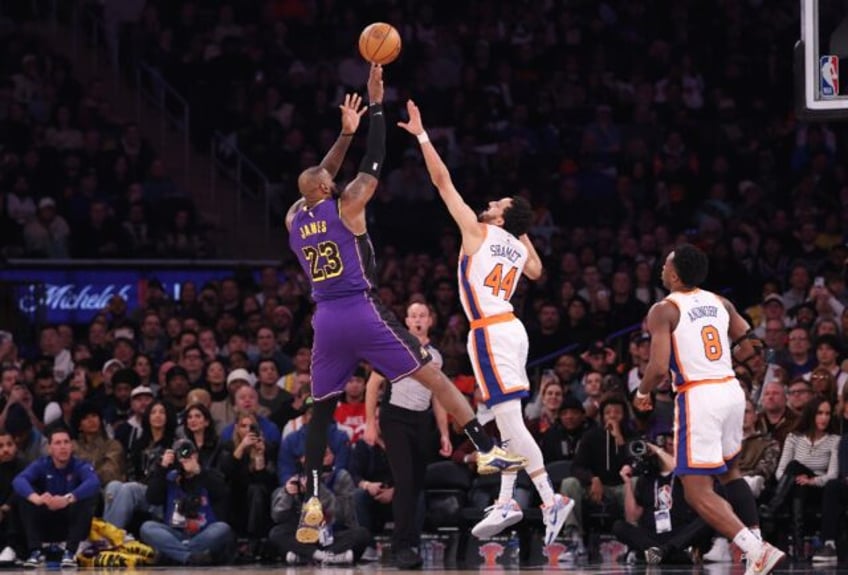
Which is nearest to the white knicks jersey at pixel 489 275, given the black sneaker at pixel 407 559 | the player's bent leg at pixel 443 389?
the player's bent leg at pixel 443 389

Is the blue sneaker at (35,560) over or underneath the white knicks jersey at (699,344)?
underneath

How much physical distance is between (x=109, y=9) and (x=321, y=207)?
15.2 metres

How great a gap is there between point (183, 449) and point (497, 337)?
4.04 meters

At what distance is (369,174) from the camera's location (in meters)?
12.2

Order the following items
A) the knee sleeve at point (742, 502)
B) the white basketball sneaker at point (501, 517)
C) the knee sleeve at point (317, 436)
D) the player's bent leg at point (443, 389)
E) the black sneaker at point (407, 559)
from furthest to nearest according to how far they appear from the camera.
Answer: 1. the black sneaker at point (407, 559)
2. the white basketball sneaker at point (501, 517)
3. the knee sleeve at point (742, 502)
4. the knee sleeve at point (317, 436)
5. the player's bent leg at point (443, 389)

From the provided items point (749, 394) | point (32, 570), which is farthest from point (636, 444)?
point (32, 570)

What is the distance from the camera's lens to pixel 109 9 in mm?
26547

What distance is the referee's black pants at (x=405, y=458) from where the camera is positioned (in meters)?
14.2

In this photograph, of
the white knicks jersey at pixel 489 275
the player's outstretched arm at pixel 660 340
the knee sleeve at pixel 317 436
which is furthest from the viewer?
the white knicks jersey at pixel 489 275

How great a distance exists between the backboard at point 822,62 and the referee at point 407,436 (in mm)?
3752

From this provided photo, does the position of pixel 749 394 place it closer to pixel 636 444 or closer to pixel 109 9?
pixel 636 444

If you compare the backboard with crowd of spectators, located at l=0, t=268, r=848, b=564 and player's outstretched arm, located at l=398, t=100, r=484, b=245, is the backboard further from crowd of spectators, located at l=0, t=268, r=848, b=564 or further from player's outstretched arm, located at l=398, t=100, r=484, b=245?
crowd of spectators, located at l=0, t=268, r=848, b=564

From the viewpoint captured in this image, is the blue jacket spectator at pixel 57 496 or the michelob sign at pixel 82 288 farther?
the michelob sign at pixel 82 288

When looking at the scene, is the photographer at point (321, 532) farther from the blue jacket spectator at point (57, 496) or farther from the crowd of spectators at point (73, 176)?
the crowd of spectators at point (73, 176)
